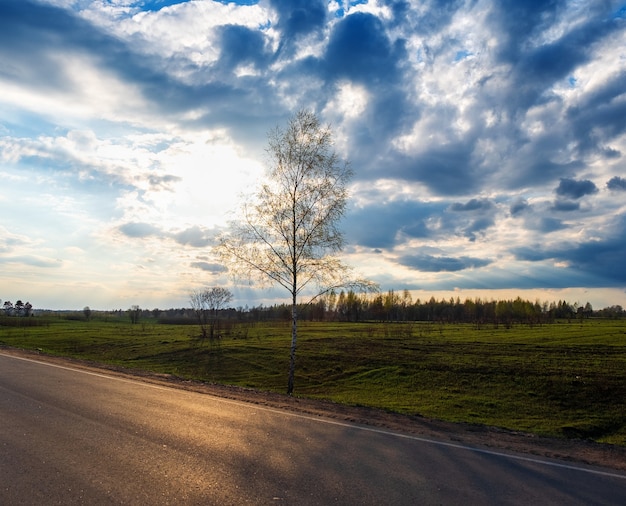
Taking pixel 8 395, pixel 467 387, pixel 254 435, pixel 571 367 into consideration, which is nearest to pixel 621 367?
pixel 571 367

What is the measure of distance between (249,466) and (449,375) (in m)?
21.8

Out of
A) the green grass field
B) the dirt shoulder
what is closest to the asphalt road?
the dirt shoulder

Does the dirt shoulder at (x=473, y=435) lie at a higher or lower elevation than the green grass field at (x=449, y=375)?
higher

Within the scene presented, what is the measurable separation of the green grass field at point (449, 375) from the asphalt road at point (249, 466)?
25.1 ft

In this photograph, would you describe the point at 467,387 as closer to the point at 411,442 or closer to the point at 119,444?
the point at 411,442

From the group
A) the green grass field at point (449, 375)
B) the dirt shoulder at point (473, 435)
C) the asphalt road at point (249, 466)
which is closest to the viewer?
the asphalt road at point (249, 466)

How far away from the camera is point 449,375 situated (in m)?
27.0

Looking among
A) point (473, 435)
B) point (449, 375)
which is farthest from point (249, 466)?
point (449, 375)

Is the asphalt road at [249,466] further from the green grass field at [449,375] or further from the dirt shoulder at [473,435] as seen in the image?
the green grass field at [449,375]

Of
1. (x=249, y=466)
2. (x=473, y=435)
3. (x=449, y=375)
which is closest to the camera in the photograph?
(x=249, y=466)

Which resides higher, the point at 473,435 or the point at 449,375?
the point at 473,435

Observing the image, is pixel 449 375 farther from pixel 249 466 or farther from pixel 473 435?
pixel 249 466

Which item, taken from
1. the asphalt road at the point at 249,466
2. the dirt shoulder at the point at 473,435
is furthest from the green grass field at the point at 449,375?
the asphalt road at the point at 249,466

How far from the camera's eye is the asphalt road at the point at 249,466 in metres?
6.29
